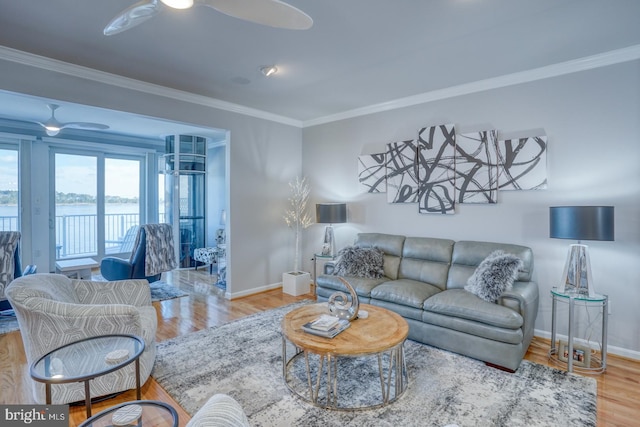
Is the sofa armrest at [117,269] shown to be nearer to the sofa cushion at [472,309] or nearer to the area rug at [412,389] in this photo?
the area rug at [412,389]

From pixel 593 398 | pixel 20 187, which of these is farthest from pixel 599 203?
pixel 20 187

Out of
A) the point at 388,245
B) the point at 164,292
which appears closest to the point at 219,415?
the point at 388,245

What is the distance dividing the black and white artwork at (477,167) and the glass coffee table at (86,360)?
3.44 meters

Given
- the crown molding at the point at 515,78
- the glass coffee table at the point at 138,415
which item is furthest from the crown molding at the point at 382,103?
the glass coffee table at the point at 138,415

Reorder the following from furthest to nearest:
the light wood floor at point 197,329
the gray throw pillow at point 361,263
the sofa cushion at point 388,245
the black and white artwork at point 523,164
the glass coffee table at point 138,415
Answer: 1. the sofa cushion at point 388,245
2. the gray throw pillow at point 361,263
3. the black and white artwork at point 523,164
4. the light wood floor at point 197,329
5. the glass coffee table at point 138,415

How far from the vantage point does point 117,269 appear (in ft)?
14.5

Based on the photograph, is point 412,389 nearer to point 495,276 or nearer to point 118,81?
point 495,276

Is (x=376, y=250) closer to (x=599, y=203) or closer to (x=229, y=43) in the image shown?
(x=599, y=203)

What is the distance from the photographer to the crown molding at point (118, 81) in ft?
9.77

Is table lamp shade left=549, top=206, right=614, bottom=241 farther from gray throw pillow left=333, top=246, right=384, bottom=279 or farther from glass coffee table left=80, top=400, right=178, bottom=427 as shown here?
glass coffee table left=80, top=400, right=178, bottom=427

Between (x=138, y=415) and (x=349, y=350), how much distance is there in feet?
3.91

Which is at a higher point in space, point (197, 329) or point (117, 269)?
point (117, 269)

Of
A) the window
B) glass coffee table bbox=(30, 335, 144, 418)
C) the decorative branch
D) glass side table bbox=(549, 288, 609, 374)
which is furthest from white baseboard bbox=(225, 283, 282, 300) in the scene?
the window

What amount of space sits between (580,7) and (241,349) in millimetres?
3746
